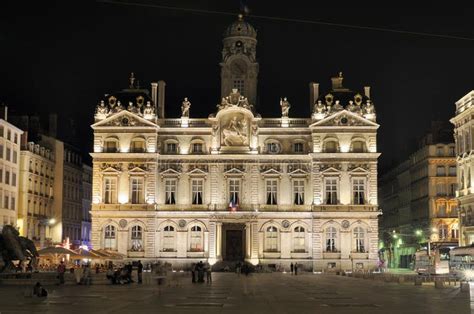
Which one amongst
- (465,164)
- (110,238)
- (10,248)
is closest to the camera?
(10,248)

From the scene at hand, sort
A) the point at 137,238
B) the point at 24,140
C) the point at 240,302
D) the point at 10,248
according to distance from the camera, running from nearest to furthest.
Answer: the point at 240,302, the point at 10,248, the point at 137,238, the point at 24,140

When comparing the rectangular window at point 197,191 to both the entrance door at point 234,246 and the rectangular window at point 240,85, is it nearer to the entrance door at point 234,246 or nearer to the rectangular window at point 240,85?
the entrance door at point 234,246

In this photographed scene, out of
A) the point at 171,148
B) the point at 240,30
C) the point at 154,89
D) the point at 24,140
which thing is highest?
the point at 240,30

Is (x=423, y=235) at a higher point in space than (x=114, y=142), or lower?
lower

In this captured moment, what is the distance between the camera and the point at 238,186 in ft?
294

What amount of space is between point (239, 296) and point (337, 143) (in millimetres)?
51961

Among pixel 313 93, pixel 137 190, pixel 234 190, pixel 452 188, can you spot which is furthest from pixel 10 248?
pixel 452 188

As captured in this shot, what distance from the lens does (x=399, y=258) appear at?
124188 mm

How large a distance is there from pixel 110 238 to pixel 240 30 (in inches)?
1166

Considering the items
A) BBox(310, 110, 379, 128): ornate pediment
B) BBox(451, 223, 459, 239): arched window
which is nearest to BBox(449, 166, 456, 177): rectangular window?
BBox(451, 223, 459, 239): arched window

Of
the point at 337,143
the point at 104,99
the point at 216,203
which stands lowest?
the point at 216,203

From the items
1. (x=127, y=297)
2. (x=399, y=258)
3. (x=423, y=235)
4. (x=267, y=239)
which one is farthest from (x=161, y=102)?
(x=127, y=297)

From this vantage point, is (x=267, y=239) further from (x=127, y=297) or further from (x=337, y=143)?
(x=127, y=297)

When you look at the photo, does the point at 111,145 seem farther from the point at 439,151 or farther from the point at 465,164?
the point at 439,151
